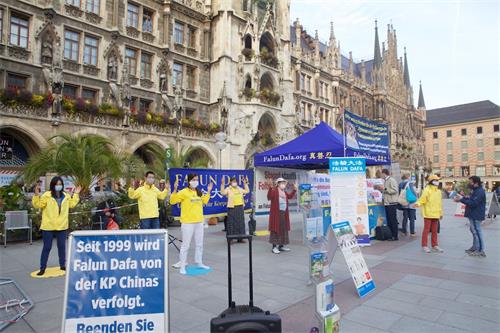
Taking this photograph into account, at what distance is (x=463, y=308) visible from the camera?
443 cm

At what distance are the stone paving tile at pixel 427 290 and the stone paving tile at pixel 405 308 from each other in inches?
25.9

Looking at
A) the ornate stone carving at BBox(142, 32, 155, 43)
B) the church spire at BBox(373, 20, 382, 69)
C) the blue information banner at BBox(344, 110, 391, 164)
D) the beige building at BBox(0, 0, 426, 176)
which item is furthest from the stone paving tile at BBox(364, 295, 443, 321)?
the church spire at BBox(373, 20, 382, 69)

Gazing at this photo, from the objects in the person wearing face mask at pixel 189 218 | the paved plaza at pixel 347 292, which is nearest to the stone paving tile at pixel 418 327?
the paved plaza at pixel 347 292

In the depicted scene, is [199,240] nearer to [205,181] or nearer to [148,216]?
[148,216]

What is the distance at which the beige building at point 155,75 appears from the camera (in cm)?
1698

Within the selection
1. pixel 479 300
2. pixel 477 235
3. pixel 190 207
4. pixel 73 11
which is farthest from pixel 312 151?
pixel 73 11

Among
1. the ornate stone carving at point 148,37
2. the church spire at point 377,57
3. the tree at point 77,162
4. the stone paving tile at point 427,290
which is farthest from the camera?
the church spire at point 377,57

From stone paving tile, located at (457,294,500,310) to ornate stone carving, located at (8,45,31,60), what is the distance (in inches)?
835

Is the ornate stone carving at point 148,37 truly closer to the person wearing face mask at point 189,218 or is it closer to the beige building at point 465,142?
the person wearing face mask at point 189,218

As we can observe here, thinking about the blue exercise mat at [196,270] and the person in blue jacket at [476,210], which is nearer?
the blue exercise mat at [196,270]

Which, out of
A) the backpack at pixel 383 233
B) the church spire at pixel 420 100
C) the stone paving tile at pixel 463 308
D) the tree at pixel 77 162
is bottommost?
the stone paving tile at pixel 463 308

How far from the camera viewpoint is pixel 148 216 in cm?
728

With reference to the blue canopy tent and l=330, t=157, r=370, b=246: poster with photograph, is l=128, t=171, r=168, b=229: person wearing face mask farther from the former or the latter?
the blue canopy tent

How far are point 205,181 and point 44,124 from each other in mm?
11019
